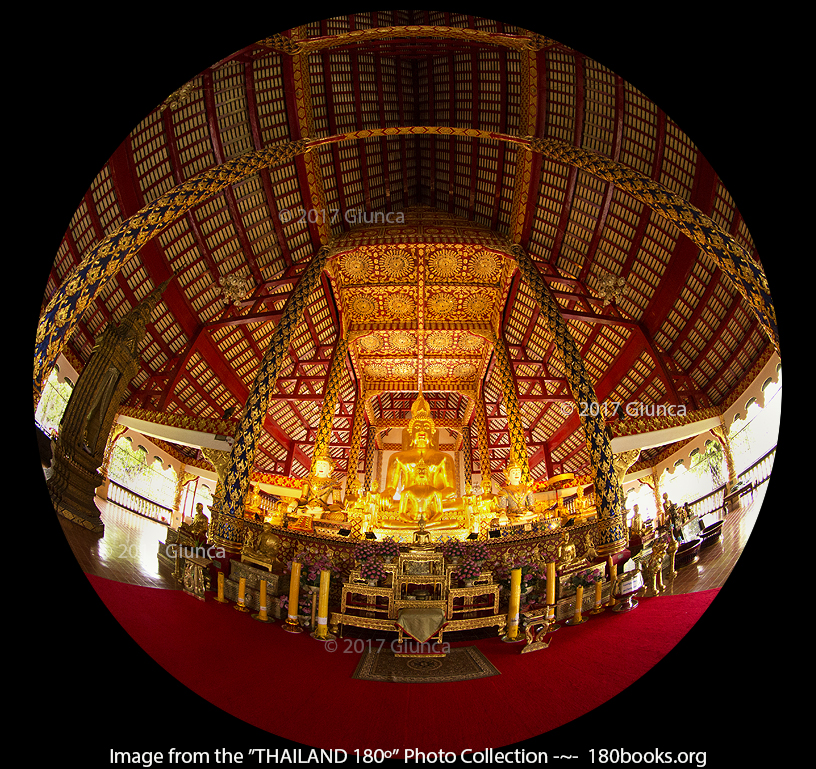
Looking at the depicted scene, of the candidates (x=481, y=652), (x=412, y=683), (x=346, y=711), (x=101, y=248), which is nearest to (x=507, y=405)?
(x=481, y=652)

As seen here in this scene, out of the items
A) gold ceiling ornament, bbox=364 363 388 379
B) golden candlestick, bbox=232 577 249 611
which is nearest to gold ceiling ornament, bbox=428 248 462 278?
gold ceiling ornament, bbox=364 363 388 379

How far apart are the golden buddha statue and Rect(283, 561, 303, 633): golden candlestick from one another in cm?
47

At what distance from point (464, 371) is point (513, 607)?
58.1 inches

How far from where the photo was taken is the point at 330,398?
8.30 ft

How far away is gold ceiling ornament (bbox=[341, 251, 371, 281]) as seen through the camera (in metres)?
2.55

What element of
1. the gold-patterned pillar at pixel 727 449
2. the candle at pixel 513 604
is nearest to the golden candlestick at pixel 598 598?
the candle at pixel 513 604

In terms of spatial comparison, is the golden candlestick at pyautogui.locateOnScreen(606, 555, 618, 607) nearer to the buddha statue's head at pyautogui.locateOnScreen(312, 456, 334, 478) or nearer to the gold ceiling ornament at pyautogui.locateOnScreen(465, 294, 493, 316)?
the buddha statue's head at pyautogui.locateOnScreen(312, 456, 334, 478)

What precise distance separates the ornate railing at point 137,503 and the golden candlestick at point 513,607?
5.33 feet

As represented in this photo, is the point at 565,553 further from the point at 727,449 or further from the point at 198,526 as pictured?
the point at 198,526

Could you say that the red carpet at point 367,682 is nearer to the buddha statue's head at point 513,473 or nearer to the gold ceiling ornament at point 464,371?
the buddha statue's head at point 513,473

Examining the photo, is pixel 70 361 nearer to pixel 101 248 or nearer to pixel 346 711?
pixel 101 248

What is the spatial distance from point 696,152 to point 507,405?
155 centimetres

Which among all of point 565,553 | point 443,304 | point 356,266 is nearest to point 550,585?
point 565,553

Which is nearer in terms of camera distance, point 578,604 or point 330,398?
point 578,604
